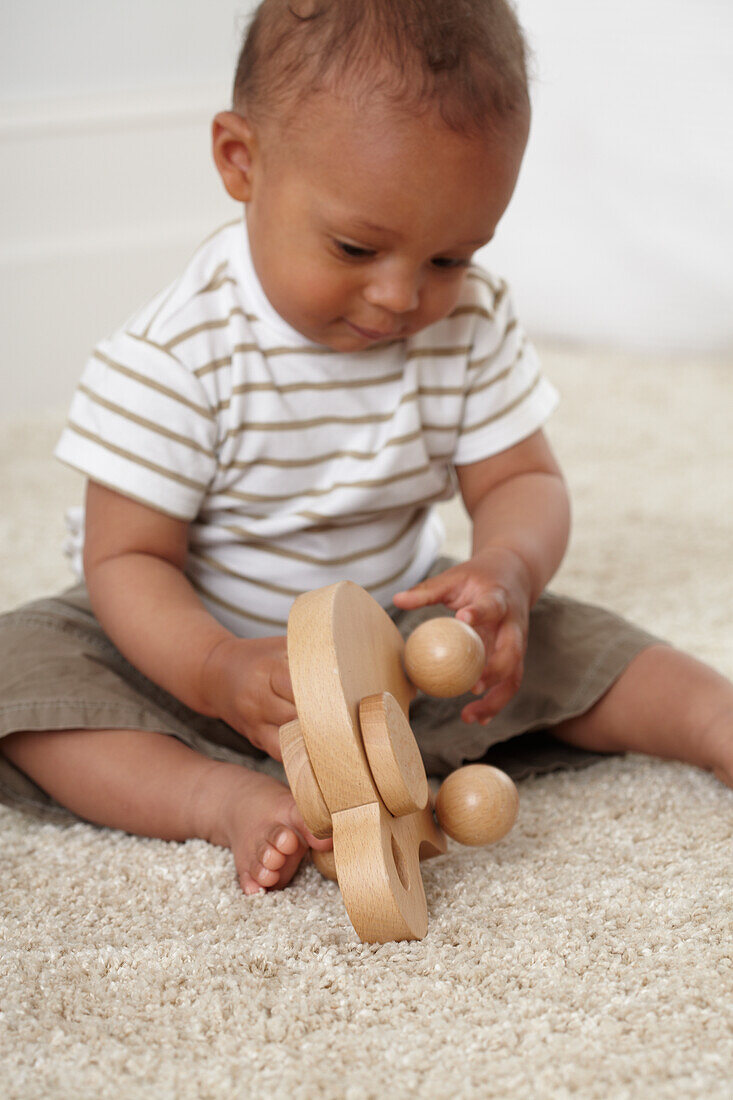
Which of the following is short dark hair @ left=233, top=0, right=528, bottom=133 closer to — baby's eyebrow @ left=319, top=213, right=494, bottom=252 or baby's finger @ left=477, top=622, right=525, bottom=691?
baby's eyebrow @ left=319, top=213, right=494, bottom=252

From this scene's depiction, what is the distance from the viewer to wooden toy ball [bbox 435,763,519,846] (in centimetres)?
54

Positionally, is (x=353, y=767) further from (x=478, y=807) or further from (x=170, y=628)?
(x=170, y=628)

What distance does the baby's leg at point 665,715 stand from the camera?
67 cm

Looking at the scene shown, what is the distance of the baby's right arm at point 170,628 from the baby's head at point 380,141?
0.57 ft

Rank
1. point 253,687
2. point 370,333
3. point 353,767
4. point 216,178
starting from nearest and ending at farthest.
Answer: point 353,767
point 253,687
point 370,333
point 216,178

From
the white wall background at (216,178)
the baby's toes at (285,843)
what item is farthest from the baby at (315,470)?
the white wall background at (216,178)

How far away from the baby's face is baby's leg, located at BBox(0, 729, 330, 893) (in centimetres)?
27

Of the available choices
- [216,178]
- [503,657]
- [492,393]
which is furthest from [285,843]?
[216,178]

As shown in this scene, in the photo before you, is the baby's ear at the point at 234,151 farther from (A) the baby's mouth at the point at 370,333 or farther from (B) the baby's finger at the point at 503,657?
(B) the baby's finger at the point at 503,657

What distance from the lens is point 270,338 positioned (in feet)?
2.46

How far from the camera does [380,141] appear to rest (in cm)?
60

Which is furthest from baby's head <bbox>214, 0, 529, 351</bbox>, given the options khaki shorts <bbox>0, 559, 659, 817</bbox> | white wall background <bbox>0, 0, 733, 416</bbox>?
white wall background <bbox>0, 0, 733, 416</bbox>

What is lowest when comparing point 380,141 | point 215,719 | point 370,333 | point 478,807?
point 215,719

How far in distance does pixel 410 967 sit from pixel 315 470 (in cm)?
37
